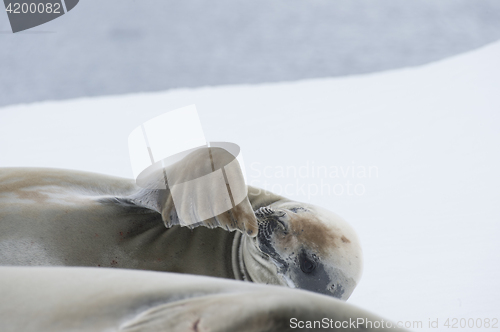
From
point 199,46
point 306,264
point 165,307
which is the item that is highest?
point 199,46

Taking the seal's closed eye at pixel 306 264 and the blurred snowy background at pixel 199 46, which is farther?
the blurred snowy background at pixel 199 46

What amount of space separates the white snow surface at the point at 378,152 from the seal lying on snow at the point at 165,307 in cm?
48

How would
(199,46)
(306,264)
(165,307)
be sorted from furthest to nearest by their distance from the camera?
(199,46), (306,264), (165,307)

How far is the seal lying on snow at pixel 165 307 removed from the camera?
0.91 ft

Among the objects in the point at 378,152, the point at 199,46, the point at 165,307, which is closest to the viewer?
the point at 165,307

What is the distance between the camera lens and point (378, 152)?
1066 millimetres

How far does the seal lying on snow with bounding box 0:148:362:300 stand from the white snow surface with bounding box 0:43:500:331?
0.15 m

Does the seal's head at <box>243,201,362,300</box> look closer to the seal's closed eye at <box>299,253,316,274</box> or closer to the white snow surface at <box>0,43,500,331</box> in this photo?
the seal's closed eye at <box>299,253,316,274</box>

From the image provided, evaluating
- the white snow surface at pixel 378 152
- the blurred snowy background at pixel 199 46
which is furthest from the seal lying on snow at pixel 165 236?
the blurred snowy background at pixel 199 46

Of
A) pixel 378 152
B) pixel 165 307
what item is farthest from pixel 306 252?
pixel 378 152

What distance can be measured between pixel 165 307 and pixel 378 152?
2.82 feet

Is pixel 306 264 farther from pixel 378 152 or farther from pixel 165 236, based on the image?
pixel 378 152

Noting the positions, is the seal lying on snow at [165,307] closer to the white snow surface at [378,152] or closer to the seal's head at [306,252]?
the seal's head at [306,252]

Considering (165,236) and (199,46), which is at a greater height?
(199,46)
